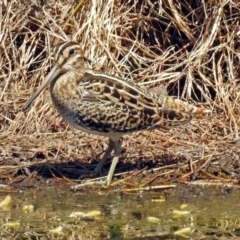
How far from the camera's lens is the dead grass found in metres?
7.79

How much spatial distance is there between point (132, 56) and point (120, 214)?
2593 mm

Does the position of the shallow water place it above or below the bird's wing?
below

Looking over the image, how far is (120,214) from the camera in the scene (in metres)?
6.23

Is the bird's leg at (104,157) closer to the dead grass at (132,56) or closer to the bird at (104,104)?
the bird at (104,104)

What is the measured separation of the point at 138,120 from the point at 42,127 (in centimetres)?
129

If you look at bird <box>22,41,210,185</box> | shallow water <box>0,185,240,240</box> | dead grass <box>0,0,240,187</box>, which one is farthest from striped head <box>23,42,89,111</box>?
shallow water <box>0,185,240,240</box>

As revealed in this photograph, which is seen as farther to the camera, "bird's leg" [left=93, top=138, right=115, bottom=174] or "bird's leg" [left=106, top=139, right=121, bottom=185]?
"bird's leg" [left=93, top=138, right=115, bottom=174]

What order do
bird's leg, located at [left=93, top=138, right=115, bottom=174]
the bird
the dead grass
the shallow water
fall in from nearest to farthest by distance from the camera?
the shallow water → the bird → bird's leg, located at [left=93, top=138, right=115, bottom=174] → the dead grass

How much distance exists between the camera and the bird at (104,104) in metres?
6.85

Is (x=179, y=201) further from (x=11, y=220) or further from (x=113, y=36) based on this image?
(x=113, y=36)

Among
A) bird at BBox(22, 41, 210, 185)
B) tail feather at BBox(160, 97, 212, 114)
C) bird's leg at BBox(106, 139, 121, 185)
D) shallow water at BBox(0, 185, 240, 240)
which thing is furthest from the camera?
tail feather at BBox(160, 97, 212, 114)

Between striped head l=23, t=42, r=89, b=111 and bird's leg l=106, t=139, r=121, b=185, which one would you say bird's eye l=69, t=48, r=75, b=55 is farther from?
bird's leg l=106, t=139, r=121, b=185

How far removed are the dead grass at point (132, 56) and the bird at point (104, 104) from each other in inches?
23.1

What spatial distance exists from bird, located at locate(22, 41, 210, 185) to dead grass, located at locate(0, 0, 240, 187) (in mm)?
586
